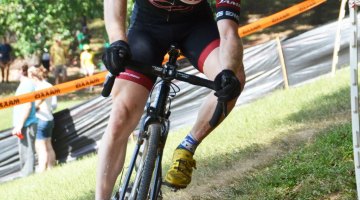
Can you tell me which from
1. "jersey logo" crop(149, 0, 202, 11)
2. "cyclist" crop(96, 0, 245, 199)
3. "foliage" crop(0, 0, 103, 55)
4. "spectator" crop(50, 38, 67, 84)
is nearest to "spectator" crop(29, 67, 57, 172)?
"cyclist" crop(96, 0, 245, 199)

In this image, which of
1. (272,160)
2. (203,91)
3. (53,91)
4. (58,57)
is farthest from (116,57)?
(58,57)

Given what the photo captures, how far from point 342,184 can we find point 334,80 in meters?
7.41

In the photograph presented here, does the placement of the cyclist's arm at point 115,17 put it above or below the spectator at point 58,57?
below

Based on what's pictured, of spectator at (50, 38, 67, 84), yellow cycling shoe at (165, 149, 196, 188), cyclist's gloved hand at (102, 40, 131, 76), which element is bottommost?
yellow cycling shoe at (165, 149, 196, 188)

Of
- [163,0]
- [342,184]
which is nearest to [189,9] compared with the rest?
[163,0]

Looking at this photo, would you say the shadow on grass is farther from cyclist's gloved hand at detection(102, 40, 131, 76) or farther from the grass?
cyclist's gloved hand at detection(102, 40, 131, 76)

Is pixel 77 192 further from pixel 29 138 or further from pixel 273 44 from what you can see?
pixel 273 44

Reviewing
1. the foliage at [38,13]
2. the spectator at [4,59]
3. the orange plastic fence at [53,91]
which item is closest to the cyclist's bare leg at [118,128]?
the orange plastic fence at [53,91]

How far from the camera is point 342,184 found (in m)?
4.90

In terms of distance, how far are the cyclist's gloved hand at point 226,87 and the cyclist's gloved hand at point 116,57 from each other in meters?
0.48

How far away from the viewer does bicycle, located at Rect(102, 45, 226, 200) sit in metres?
3.89

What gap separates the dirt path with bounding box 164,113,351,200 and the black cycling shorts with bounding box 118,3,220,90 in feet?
4.83

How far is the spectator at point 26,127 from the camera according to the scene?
11562 mm

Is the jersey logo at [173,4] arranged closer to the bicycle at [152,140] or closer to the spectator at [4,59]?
the bicycle at [152,140]
